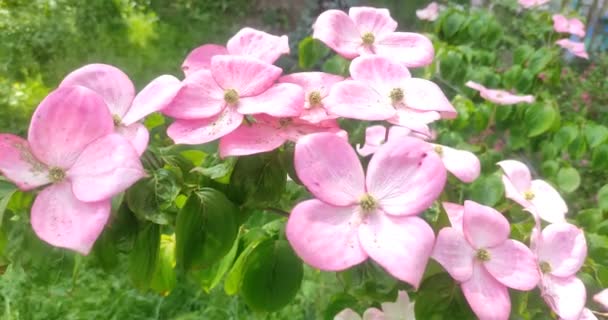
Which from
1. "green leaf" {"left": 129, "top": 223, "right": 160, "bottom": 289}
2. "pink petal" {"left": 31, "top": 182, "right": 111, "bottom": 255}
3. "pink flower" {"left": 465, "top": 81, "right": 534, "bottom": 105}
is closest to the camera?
"pink petal" {"left": 31, "top": 182, "right": 111, "bottom": 255}

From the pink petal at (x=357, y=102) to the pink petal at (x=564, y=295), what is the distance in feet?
0.64

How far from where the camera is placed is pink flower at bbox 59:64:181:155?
1.49ft

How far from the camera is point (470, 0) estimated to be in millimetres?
2883

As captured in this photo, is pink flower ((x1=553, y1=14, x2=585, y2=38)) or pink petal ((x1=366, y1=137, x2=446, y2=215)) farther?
pink flower ((x1=553, y1=14, x2=585, y2=38))

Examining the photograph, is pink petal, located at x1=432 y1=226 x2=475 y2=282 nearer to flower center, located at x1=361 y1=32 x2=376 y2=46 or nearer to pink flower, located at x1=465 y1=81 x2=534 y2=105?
flower center, located at x1=361 y1=32 x2=376 y2=46

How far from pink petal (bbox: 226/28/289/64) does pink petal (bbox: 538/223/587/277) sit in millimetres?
277

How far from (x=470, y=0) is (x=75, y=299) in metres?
2.13

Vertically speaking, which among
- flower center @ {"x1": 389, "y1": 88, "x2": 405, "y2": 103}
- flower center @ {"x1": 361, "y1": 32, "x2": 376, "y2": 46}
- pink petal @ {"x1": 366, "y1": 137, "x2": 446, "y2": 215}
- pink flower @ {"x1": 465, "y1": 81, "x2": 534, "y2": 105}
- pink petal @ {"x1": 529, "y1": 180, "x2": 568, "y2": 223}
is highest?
flower center @ {"x1": 361, "y1": 32, "x2": 376, "y2": 46}

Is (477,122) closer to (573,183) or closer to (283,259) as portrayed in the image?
(573,183)

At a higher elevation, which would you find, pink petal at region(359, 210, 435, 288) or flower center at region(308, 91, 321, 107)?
flower center at region(308, 91, 321, 107)

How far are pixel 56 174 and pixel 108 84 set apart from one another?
0.09 meters

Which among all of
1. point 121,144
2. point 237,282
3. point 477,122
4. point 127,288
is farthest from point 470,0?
point 121,144

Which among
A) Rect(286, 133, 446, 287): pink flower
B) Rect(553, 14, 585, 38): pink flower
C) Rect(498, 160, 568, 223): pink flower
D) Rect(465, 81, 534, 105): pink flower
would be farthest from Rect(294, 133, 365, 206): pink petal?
Rect(553, 14, 585, 38): pink flower

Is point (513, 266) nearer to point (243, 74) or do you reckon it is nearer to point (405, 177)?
point (405, 177)
